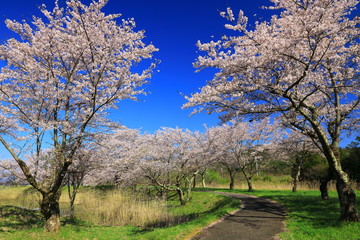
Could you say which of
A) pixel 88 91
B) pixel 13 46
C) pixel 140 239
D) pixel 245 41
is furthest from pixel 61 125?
pixel 245 41

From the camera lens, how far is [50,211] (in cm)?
1027

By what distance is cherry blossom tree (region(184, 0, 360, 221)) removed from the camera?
7.13 m

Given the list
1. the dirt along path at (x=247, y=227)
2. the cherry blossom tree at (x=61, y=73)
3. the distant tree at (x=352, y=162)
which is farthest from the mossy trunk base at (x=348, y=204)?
the distant tree at (x=352, y=162)

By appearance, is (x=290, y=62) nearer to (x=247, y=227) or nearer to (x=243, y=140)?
(x=247, y=227)

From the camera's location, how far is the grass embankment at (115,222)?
373 inches

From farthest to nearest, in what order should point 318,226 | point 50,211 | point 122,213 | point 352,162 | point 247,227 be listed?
point 352,162
point 122,213
point 50,211
point 247,227
point 318,226

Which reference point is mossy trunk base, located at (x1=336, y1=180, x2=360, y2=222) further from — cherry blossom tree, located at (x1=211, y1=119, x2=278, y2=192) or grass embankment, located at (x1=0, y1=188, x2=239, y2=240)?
cherry blossom tree, located at (x1=211, y1=119, x2=278, y2=192)

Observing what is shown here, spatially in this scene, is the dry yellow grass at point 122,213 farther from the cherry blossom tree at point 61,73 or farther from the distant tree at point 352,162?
the distant tree at point 352,162

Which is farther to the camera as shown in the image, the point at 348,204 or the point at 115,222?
the point at 115,222

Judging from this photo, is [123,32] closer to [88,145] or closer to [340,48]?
[88,145]

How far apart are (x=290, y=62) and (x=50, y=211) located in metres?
12.6

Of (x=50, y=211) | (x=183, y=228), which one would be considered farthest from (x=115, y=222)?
(x=183, y=228)

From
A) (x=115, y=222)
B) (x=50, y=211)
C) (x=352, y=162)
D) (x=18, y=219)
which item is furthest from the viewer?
(x=352, y=162)

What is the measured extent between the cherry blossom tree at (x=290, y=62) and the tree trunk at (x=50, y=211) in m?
7.57
